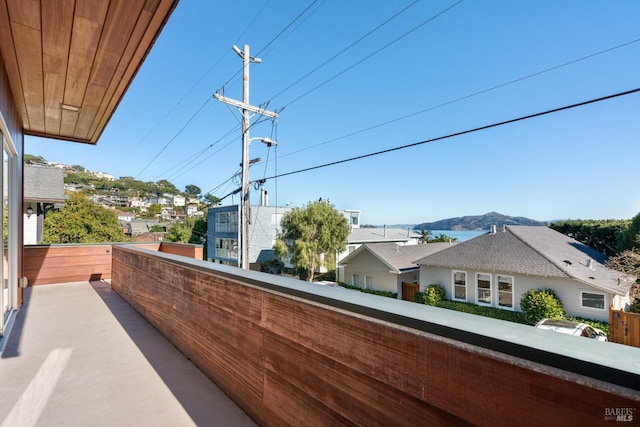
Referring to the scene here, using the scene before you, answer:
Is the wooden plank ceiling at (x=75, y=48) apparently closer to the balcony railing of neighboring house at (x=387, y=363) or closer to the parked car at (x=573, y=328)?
the balcony railing of neighboring house at (x=387, y=363)

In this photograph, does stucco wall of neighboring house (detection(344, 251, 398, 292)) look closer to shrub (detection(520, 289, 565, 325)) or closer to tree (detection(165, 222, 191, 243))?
shrub (detection(520, 289, 565, 325))

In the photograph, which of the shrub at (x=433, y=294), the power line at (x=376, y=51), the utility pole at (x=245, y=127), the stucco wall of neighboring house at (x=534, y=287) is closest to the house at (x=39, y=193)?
the utility pole at (x=245, y=127)

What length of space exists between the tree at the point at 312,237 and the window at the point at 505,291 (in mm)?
8820

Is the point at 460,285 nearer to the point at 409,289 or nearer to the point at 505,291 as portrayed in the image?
the point at 505,291

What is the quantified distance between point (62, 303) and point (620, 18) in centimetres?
931

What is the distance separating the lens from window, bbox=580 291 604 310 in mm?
9430

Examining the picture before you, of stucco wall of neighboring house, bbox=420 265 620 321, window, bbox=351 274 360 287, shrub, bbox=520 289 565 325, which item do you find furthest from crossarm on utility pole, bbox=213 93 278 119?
Answer: shrub, bbox=520 289 565 325

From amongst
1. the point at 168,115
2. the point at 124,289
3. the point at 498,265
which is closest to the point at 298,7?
the point at 124,289

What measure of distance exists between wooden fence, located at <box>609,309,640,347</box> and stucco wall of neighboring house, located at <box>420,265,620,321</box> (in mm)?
1066

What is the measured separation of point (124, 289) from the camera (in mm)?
4539

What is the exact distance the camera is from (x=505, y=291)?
442 inches

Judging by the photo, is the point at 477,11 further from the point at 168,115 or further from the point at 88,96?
the point at 168,115

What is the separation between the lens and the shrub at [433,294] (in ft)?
40.7

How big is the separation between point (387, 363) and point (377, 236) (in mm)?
22180
